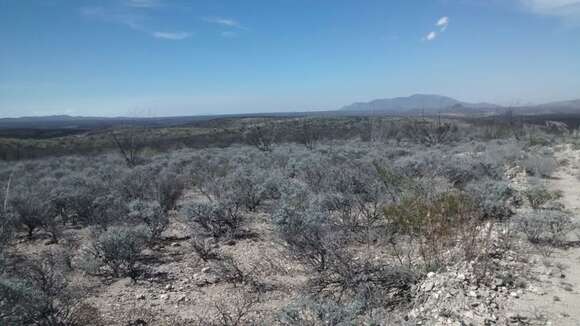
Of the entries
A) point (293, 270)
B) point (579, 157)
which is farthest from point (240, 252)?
point (579, 157)

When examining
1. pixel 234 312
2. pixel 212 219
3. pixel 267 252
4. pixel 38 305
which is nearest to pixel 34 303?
pixel 38 305

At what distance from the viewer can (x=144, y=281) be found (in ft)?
24.6

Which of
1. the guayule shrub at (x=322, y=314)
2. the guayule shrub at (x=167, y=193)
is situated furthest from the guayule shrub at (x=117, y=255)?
the guayule shrub at (x=167, y=193)

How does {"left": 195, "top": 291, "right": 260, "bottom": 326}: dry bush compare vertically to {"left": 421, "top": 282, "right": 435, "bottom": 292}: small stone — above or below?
below

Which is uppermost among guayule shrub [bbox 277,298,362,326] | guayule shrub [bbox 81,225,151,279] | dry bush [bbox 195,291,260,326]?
guayule shrub [bbox 277,298,362,326]

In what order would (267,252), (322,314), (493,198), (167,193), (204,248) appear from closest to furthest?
(322,314) < (267,252) < (204,248) < (493,198) < (167,193)

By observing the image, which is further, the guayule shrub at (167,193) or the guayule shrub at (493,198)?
the guayule shrub at (167,193)

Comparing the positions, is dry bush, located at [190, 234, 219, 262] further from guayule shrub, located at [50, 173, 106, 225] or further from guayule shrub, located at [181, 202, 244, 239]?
guayule shrub, located at [50, 173, 106, 225]

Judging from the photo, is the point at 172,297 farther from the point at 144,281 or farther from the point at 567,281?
the point at 567,281

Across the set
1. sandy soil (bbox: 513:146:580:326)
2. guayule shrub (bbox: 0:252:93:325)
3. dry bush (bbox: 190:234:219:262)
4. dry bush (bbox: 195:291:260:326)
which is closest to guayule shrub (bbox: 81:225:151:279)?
guayule shrub (bbox: 0:252:93:325)

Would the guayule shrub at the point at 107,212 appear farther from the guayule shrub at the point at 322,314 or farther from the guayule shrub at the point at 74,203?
the guayule shrub at the point at 322,314

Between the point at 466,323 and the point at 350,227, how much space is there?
456 cm

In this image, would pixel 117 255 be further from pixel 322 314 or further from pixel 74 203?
pixel 74 203

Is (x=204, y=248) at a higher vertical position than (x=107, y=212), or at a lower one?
lower
